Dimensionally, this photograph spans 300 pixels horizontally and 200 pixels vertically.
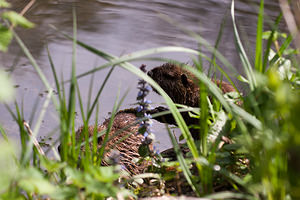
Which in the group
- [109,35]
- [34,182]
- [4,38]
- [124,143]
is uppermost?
[4,38]

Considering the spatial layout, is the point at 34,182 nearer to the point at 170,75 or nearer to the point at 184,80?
the point at 184,80

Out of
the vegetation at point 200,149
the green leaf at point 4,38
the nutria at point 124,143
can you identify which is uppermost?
the green leaf at point 4,38

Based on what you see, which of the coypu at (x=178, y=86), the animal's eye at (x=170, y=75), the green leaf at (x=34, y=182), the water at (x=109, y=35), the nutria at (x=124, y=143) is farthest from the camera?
the water at (x=109, y=35)

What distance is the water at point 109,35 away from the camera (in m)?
3.79

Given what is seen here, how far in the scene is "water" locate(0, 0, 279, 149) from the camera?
3790mm

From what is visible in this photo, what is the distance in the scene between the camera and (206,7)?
18.5ft

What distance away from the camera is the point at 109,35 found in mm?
4711

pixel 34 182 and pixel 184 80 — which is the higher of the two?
pixel 34 182

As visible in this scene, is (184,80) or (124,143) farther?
(184,80)

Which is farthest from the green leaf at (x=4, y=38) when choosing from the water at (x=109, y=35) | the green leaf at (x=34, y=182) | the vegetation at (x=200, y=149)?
the water at (x=109, y=35)

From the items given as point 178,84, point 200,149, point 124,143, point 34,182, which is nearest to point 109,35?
point 178,84

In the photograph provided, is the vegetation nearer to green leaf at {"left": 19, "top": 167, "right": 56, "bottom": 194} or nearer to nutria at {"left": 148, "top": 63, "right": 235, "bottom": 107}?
green leaf at {"left": 19, "top": 167, "right": 56, "bottom": 194}

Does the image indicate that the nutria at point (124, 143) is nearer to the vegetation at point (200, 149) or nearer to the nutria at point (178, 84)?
the nutria at point (178, 84)

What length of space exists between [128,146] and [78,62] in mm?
1647
